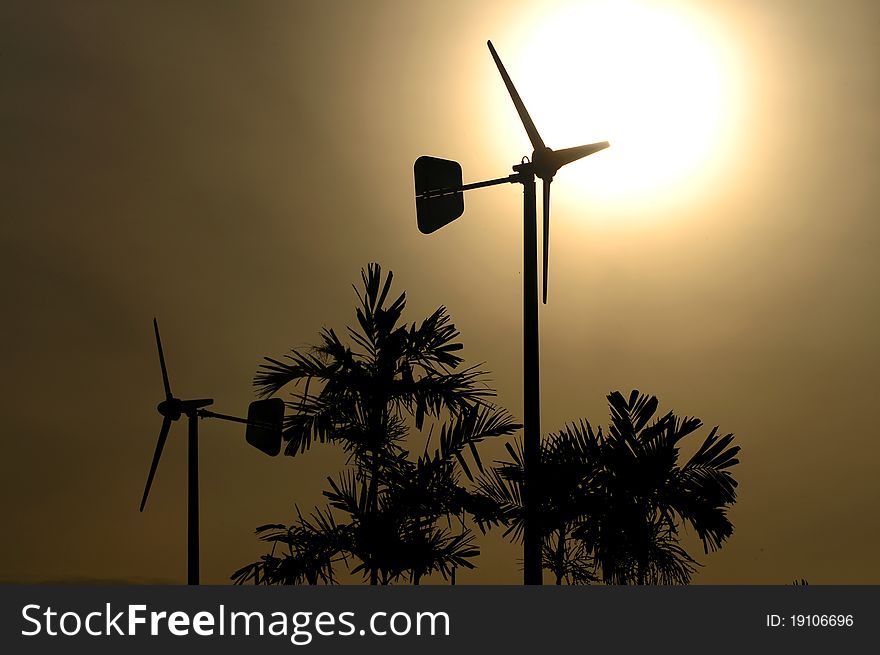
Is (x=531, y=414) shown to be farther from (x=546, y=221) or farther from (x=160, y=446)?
(x=160, y=446)

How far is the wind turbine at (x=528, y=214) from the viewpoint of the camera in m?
15.6

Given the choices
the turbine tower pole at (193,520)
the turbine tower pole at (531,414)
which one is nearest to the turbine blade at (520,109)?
the turbine tower pole at (531,414)

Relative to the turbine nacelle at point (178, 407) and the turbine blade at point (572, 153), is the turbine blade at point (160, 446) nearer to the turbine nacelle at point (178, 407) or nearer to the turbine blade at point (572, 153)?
the turbine nacelle at point (178, 407)

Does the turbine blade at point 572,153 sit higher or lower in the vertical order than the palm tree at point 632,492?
higher

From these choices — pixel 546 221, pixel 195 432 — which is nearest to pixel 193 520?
pixel 195 432

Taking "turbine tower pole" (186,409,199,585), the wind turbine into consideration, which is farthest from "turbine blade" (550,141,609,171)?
"turbine tower pole" (186,409,199,585)

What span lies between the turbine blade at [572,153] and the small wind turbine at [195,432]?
6.81 meters

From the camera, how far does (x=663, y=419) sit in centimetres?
1953

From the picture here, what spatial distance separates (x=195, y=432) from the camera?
26375mm

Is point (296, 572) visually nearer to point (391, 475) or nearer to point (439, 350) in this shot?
point (391, 475)

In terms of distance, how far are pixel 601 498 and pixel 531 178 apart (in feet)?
17.4

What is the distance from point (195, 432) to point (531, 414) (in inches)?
500

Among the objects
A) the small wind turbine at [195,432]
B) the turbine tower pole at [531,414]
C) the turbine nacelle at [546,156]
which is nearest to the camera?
the turbine tower pole at [531,414]

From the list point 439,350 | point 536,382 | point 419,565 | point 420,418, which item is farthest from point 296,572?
point 536,382
